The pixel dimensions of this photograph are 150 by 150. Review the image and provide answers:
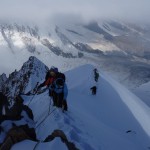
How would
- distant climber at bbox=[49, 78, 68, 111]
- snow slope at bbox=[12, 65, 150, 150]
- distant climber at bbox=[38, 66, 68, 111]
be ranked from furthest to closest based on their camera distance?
distant climber at bbox=[49, 78, 68, 111] < distant climber at bbox=[38, 66, 68, 111] < snow slope at bbox=[12, 65, 150, 150]

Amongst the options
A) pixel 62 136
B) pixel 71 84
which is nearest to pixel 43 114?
pixel 62 136

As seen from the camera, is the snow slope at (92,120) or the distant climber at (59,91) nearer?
the snow slope at (92,120)

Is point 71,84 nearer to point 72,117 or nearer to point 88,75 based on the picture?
point 88,75

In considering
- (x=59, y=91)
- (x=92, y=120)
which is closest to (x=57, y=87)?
(x=59, y=91)

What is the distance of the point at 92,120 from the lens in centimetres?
2883

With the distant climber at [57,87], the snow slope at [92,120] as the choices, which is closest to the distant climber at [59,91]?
the distant climber at [57,87]

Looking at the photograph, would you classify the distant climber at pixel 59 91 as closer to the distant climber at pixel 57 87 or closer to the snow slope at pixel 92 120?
the distant climber at pixel 57 87

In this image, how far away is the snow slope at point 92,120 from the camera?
21.7m

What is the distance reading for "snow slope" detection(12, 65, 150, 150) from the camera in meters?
21.7

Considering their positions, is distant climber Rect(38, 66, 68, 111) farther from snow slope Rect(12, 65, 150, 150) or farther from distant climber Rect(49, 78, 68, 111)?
snow slope Rect(12, 65, 150, 150)

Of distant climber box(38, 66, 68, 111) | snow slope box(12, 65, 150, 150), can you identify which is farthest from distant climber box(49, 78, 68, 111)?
snow slope box(12, 65, 150, 150)

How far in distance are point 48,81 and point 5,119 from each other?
5452 mm

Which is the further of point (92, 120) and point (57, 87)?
point (92, 120)

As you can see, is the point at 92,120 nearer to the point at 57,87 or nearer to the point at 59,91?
the point at 59,91
